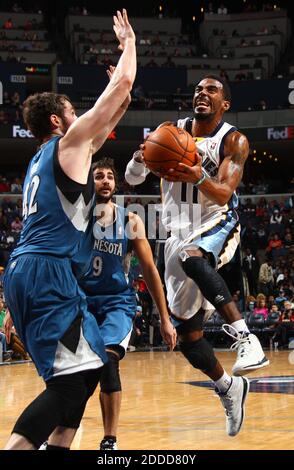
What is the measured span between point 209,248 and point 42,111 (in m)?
1.74

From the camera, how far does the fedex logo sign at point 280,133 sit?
26.1 m

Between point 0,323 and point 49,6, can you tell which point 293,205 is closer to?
point 0,323

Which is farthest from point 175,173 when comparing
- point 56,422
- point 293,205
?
point 293,205

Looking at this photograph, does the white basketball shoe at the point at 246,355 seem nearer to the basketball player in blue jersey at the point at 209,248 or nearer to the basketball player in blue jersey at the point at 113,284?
the basketball player in blue jersey at the point at 209,248

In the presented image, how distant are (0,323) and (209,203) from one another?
9.11 metres

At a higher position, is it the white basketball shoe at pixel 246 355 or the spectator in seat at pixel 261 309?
the white basketball shoe at pixel 246 355

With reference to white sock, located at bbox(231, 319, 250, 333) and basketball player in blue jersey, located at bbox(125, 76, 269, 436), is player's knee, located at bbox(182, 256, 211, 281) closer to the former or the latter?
basketball player in blue jersey, located at bbox(125, 76, 269, 436)

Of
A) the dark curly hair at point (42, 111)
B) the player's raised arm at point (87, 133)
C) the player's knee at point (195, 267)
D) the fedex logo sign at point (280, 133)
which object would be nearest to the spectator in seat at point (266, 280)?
the fedex logo sign at point (280, 133)

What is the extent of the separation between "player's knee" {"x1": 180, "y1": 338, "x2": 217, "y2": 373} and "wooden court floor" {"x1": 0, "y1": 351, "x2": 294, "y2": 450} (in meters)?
0.59

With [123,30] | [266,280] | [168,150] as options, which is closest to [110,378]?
[168,150]

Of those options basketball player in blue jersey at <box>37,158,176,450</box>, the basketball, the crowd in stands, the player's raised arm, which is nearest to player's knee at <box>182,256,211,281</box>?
basketball player in blue jersey at <box>37,158,176,450</box>

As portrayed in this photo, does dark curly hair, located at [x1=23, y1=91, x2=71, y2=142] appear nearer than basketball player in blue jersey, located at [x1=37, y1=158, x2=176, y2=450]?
Yes

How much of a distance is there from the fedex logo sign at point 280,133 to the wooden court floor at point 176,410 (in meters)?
14.7

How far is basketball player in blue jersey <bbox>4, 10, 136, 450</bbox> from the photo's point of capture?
11.7 feet
